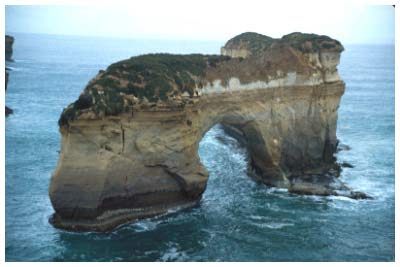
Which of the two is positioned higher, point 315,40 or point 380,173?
point 315,40

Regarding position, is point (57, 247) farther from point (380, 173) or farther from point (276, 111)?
point (380, 173)

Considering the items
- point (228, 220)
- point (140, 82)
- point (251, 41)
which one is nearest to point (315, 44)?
point (140, 82)

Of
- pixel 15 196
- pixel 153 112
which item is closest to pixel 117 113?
pixel 153 112

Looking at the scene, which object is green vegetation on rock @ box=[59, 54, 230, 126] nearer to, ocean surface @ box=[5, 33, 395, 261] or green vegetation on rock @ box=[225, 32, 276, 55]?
ocean surface @ box=[5, 33, 395, 261]

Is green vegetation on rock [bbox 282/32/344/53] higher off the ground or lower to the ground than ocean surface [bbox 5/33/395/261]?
higher

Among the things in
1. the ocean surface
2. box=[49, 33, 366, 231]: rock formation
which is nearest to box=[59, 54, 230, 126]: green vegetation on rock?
box=[49, 33, 366, 231]: rock formation

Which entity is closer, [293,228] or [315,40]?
[293,228]

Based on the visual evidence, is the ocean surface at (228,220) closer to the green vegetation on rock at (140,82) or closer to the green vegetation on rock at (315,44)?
the green vegetation on rock at (140,82)

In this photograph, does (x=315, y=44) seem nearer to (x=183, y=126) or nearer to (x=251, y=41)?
(x=183, y=126)

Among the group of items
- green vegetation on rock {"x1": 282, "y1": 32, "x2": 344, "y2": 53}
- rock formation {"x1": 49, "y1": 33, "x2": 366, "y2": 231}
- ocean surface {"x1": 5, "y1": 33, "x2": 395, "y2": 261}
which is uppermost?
green vegetation on rock {"x1": 282, "y1": 32, "x2": 344, "y2": 53}
